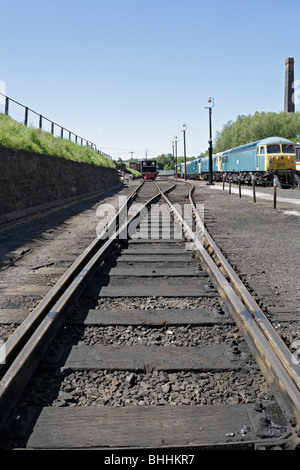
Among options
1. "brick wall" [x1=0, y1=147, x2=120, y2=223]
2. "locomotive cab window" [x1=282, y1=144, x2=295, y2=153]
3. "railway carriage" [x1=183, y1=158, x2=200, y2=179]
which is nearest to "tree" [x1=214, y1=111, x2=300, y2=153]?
"railway carriage" [x1=183, y1=158, x2=200, y2=179]

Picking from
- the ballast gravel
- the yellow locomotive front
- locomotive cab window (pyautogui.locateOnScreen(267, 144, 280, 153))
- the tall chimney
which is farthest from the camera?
the tall chimney

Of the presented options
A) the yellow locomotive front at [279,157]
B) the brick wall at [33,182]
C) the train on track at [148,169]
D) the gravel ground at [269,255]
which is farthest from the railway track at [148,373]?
the train on track at [148,169]

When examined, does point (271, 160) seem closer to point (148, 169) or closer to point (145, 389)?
point (148, 169)

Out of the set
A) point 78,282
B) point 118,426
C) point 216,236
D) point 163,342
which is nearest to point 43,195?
point 216,236

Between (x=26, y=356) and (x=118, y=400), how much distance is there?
2.26 ft

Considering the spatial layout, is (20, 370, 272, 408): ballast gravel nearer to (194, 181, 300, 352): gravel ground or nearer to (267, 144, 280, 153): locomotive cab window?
(194, 181, 300, 352): gravel ground

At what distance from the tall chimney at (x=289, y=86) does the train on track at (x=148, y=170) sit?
142 ft

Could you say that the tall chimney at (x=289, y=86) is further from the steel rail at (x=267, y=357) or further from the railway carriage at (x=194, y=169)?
the steel rail at (x=267, y=357)

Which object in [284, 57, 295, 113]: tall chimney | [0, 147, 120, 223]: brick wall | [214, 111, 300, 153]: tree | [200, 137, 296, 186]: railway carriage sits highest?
[284, 57, 295, 113]: tall chimney

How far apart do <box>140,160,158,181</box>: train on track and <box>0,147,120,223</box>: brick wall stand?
2551 centimetres

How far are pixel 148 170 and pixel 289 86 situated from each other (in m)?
45.4

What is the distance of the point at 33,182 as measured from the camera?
1338 cm

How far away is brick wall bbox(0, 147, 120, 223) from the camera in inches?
432

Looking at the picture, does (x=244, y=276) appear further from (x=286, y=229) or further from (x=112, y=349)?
(x=286, y=229)
